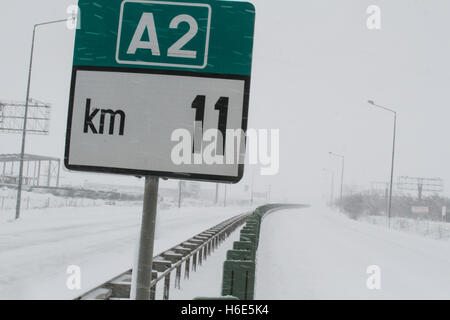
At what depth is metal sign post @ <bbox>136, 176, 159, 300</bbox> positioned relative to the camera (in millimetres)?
2307

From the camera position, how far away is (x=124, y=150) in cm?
231

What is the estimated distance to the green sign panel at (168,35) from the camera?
2.29 m

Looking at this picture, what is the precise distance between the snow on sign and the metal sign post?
0.36 ft

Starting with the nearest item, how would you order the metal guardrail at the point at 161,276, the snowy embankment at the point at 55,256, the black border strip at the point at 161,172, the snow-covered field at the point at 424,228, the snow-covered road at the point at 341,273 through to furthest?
the black border strip at the point at 161,172 → the metal guardrail at the point at 161,276 → the snowy embankment at the point at 55,256 → the snow-covered road at the point at 341,273 → the snow-covered field at the point at 424,228

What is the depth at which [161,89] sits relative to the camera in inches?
90.7

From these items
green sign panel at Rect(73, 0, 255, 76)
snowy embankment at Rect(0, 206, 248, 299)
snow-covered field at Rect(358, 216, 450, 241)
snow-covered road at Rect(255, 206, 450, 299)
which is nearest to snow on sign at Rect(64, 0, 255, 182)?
green sign panel at Rect(73, 0, 255, 76)

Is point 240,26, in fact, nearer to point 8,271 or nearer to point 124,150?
point 124,150

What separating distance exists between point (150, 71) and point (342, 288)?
8.85 m

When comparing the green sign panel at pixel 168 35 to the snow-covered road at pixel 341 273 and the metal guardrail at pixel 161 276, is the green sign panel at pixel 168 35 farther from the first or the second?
the snow-covered road at pixel 341 273

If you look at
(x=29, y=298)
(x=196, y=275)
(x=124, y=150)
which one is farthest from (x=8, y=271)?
(x=124, y=150)

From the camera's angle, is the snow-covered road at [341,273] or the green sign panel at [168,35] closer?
the green sign panel at [168,35]

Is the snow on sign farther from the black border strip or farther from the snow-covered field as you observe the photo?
the snow-covered field

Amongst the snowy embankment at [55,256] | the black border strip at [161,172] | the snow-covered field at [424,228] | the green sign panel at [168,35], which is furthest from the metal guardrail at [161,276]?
the snow-covered field at [424,228]
